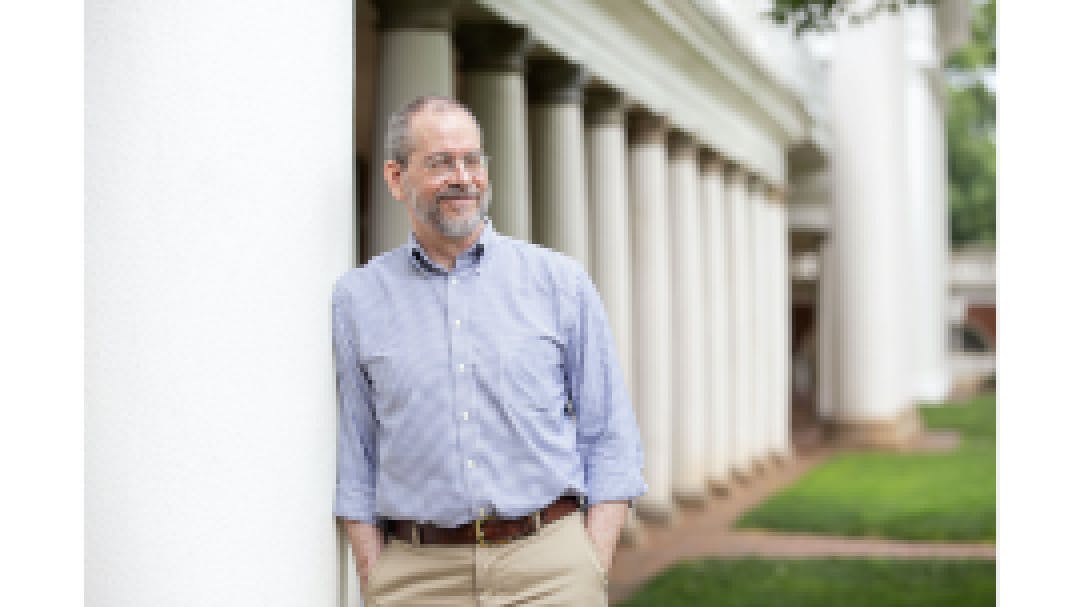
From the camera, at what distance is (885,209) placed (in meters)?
28.0

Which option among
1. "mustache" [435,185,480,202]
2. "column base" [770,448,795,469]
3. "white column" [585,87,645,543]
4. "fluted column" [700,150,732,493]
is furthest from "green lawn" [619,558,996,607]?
"column base" [770,448,795,469]

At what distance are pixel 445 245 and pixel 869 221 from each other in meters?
25.1

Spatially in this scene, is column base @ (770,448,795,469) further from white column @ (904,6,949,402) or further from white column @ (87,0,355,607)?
white column @ (87,0,355,607)

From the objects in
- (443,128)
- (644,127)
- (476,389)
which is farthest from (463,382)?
(644,127)

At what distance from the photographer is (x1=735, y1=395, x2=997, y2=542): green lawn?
1527 cm

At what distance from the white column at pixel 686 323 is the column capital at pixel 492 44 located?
7.04 m

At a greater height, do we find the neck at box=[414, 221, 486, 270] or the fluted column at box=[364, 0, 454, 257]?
the fluted column at box=[364, 0, 454, 257]

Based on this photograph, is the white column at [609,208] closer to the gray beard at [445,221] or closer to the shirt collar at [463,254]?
the shirt collar at [463,254]

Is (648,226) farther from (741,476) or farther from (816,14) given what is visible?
(816,14)

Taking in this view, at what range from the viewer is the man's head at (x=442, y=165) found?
3863 mm

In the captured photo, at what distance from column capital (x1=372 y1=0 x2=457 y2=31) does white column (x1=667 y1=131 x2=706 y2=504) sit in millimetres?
8797

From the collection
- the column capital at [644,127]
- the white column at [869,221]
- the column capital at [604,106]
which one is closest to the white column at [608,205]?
the column capital at [604,106]
